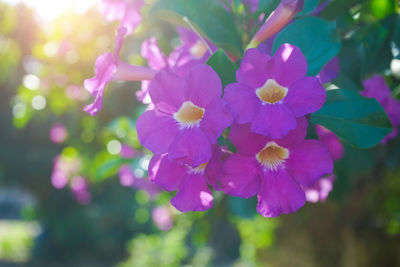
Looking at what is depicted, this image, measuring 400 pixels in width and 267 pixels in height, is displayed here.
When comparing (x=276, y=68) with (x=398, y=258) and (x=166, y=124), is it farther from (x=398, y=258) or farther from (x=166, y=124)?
(x=398, y=258)

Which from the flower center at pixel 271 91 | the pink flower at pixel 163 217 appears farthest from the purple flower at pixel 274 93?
the pink flower at pixel 163 217

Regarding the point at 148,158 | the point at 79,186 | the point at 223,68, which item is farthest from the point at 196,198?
the point at 79,186

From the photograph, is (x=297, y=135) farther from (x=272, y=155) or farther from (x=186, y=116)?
(x=186, y=116)

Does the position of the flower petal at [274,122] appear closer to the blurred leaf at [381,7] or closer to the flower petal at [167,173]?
the flower petal at [167,173]

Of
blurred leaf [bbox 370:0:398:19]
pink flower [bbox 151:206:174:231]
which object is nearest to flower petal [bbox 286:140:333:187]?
blurred leaf [bbox 370:0:398:19]

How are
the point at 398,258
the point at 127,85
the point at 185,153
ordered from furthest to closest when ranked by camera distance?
1. the point at 127,85
2. the point at 398,258
3. the point at 185,153

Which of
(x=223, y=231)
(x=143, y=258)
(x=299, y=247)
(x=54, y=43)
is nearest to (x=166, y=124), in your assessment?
(x=54, y=43)
